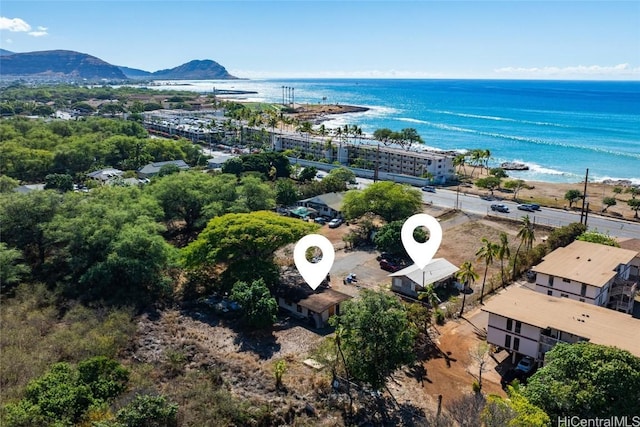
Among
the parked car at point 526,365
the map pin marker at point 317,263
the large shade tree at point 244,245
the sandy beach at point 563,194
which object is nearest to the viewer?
the parked car at point 526,365

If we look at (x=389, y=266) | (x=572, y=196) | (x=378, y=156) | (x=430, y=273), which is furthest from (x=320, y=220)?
(x=572, y=196)

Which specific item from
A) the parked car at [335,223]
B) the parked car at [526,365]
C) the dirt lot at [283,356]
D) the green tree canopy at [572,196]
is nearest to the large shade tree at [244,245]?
the dirt lot at [283,356]

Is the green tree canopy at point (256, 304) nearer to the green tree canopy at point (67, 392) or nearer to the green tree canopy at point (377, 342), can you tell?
the green tree canopy at point (67, 392)

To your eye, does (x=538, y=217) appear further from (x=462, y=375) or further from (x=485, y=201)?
(x=462, y=375)

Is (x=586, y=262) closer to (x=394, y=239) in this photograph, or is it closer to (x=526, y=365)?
(x=526, y=365)

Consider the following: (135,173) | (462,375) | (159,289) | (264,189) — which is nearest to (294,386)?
(462,375)

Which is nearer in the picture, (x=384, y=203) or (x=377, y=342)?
(x=377, y=342)

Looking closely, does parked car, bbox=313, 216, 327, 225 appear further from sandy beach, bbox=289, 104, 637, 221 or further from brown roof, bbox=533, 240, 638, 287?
sandy beach, bbox=289, 104, 637, 221
